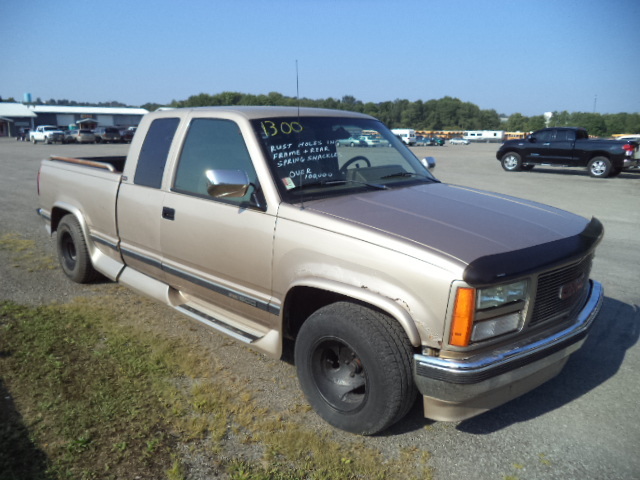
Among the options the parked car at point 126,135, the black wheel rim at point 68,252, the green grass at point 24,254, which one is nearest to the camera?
the black wheel rim at point 68,252

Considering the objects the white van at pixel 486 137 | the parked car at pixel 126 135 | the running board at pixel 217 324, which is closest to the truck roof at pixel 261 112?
the running board at pixel 217 324

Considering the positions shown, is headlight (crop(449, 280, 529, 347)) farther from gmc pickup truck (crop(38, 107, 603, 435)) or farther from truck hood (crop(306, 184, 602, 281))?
truck hood (crop(306, 184, 602, 281))

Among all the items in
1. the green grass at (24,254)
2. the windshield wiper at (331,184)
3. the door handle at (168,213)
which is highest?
the windshield wiper at (331,184)

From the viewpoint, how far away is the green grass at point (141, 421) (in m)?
2.56

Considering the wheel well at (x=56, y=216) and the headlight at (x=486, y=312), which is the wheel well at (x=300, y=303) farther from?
the wheel well at (x=56, y=216)

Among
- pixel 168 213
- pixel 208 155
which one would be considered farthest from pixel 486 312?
pixel 168 213

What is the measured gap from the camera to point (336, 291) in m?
2.72

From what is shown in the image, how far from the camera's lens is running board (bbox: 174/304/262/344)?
3309 mm

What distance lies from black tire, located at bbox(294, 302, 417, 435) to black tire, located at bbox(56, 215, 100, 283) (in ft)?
9.76

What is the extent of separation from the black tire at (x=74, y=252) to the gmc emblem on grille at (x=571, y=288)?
166 inches

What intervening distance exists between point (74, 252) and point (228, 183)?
10.3 ft

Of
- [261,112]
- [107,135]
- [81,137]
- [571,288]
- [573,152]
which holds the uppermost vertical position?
[261,112]

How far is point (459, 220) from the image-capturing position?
293 centimetres

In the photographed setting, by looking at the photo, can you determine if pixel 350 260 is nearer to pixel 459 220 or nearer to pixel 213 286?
pixel 459 220
